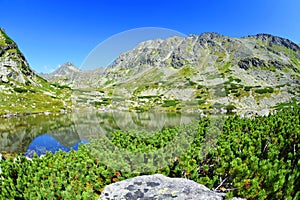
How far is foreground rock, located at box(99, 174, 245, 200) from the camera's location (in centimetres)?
761

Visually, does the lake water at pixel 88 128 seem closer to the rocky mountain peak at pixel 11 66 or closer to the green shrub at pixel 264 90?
the green shrub at pixel 264 90

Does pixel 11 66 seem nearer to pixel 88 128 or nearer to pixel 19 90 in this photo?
pixel 19 90

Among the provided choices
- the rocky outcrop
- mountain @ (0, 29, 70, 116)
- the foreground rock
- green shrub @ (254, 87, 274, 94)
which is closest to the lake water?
the foreground rock

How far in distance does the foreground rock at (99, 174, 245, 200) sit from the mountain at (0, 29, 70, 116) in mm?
96308

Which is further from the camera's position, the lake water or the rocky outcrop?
the rocky outcrop

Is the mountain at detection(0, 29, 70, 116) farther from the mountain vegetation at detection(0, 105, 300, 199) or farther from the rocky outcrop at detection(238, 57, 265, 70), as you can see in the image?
the rocky outcrop at detection(238, 57, 265, 70)

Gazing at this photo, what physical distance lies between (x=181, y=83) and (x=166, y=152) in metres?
4.28

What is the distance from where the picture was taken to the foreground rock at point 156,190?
7609mm

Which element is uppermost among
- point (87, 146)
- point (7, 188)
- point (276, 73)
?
point (276, 73)

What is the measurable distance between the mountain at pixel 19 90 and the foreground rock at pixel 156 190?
96.3 m

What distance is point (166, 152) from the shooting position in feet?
36.5

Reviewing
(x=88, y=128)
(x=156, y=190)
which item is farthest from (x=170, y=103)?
(x=88, y=128)

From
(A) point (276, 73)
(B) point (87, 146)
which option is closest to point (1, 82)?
(B) point (87, 146)

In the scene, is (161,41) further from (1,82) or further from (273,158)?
(1,82)
